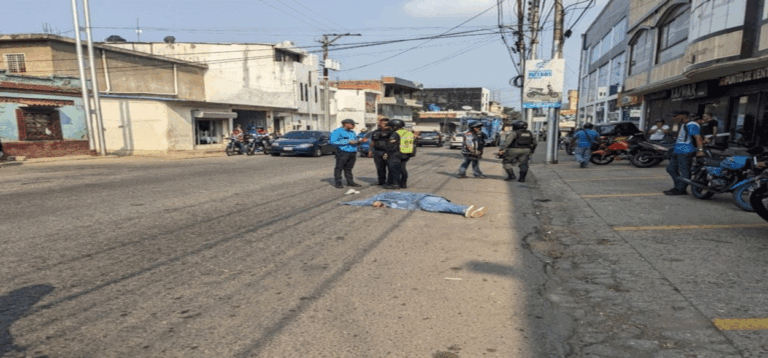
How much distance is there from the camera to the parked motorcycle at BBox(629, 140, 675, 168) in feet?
44.7

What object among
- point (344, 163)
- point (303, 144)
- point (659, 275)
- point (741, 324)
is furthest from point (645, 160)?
point (303, 144)

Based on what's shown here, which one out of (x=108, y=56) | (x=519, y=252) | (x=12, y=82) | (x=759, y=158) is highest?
(x=108, y=56)

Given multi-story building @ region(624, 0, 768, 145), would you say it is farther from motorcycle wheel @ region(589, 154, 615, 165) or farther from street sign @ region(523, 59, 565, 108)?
street sign @ region(523, 59, 565, 108)

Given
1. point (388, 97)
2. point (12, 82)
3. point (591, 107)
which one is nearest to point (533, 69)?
point (12, 82)

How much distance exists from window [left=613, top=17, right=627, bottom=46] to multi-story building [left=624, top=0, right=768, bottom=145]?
22.9 ft

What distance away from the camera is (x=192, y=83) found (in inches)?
1292

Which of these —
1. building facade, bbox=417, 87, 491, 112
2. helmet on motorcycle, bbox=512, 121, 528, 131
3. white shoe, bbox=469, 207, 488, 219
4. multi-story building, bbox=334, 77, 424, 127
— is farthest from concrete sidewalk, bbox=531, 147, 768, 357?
building facade, bbox=417, 87, 491, 112

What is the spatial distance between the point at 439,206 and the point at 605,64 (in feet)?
118

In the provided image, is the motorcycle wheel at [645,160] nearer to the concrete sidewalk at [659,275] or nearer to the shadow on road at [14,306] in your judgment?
the concrete sidewalk at [659,275]

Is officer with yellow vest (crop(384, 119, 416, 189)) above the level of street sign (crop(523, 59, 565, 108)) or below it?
below

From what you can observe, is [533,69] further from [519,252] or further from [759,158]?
[519,252]

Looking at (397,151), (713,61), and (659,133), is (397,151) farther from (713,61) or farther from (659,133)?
(713,61)

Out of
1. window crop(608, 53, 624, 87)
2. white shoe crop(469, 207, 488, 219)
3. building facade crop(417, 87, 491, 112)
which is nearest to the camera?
white shoe crop(469, 207, 488, 219)

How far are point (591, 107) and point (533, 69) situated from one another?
100 ft
